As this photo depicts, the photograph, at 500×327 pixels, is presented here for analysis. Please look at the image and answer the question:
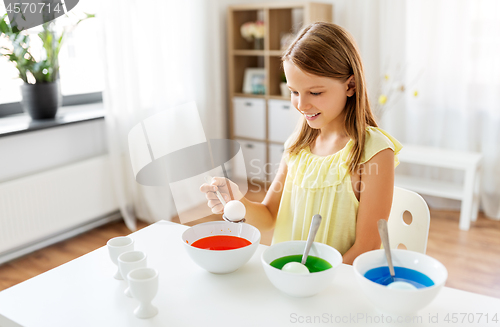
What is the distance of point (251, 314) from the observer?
2.59 feet

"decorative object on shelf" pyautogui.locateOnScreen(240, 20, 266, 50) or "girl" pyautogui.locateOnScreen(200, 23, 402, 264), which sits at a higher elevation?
"decorative object on shelf" pyautogui.locateOnScreen(240, 20, 266, 50)

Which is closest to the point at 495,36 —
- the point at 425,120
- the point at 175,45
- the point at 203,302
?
the point at 425,120

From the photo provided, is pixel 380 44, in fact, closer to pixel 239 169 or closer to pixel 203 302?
pixel 239 169

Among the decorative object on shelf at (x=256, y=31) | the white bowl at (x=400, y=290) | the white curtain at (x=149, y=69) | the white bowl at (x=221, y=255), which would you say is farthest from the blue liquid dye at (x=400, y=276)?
the decorative object on shelf at (x=256, y=31)

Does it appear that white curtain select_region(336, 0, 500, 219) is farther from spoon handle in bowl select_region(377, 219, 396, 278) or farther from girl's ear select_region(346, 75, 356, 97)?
spoon handle in bowl select_region(377, 219, 396, 278)

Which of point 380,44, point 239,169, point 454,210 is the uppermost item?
point 380,44

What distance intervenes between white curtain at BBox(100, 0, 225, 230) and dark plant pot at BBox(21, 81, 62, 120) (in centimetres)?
28

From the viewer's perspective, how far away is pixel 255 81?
11.4ft

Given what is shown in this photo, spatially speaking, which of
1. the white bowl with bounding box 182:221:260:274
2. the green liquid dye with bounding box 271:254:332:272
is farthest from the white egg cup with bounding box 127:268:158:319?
the green liquid dye with bounding box 271:254:332:272

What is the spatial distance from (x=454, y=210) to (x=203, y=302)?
271 centimetres

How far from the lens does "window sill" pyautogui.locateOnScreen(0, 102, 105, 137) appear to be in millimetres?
2322

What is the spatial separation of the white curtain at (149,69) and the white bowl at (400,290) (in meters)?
2.16

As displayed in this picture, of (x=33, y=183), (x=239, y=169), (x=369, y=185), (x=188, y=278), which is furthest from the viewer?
(x=239, y=169)

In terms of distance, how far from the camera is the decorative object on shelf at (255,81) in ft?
11.3
